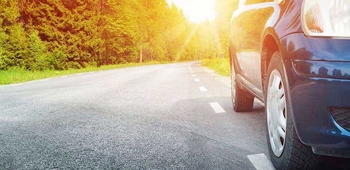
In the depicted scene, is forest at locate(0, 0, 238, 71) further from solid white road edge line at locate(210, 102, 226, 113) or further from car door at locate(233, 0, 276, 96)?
car door at locate(233, 0, 276, 96)

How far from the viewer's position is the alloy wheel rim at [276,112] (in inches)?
99.3

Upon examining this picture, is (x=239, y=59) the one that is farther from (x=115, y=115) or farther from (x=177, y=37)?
(x=177, y=37)

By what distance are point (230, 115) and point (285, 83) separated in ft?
8.95

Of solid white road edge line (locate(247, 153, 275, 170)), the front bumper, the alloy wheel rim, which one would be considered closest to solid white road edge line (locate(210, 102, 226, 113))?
solid white road edge line (locate(247, 153, 275, 170))

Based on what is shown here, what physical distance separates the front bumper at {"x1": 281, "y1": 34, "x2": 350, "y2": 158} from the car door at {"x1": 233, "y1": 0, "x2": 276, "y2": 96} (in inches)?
31.9

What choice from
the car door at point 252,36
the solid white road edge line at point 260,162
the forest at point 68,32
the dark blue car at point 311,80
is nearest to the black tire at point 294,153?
the dark blue car at point 311,80

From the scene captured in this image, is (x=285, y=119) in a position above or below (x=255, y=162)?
above

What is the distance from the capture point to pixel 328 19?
1.98 m

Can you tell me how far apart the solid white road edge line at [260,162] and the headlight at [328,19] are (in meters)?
1.09

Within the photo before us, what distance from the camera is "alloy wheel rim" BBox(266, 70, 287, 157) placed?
2.52m

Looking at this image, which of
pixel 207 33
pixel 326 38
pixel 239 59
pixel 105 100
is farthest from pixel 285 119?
pixel 207 33

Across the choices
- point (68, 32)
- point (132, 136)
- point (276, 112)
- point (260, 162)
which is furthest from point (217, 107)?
point (68, 32)

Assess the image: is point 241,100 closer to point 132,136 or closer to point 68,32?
point 132,136

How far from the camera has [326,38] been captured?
6.41 ft
